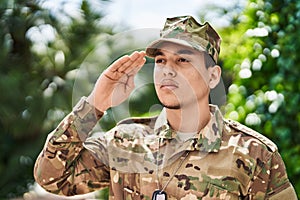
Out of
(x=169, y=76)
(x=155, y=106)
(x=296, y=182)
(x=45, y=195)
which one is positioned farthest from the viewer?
(x=45, y=195)

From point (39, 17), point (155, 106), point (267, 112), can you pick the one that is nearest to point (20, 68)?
point (39, 17)

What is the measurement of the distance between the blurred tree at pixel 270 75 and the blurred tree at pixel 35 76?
1.88m

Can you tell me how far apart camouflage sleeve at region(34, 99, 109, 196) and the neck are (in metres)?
0.21

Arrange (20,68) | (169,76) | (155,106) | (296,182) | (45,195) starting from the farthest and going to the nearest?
(20,68) < (45,195) < (296,182) < (155,106) < (169,76)

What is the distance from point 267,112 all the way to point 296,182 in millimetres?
391

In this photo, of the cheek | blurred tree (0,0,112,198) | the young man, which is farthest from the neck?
blurred tree (0,0,112,198)

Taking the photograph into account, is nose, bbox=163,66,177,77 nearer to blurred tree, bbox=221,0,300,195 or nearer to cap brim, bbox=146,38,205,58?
cap brim, bbox=146,38,205,58

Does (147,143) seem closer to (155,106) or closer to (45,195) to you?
(155,106)

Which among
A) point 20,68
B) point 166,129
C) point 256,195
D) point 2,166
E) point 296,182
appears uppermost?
point 166,129

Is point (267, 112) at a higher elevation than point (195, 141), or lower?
lower

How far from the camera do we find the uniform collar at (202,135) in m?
2.25

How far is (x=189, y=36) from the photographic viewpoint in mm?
2215

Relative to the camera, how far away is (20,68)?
19.8 feet

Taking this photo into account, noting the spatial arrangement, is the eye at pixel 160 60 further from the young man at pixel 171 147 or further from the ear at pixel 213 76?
the ear at pixel 213 76
